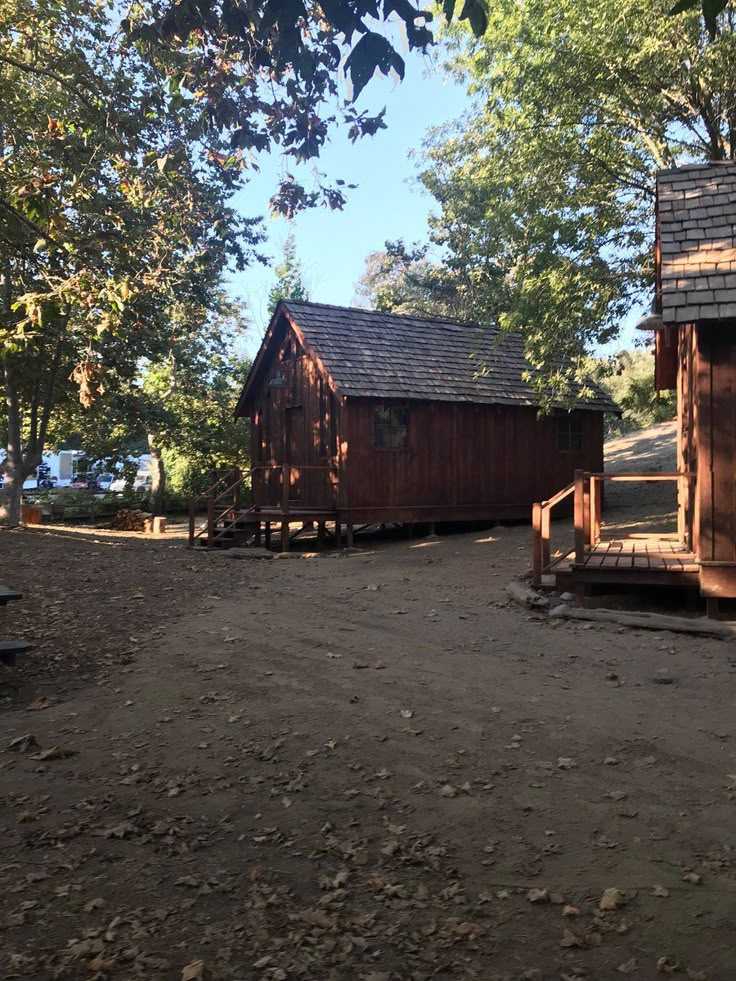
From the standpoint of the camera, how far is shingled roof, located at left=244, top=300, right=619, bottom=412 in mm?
19500

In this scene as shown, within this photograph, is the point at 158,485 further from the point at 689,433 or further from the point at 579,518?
the point at 579,518

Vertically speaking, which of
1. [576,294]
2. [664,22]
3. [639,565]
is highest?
[664,22]

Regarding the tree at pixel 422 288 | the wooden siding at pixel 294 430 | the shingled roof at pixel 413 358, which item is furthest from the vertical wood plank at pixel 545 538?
the tree at pixel 422 288

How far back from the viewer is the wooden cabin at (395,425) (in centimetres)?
1925

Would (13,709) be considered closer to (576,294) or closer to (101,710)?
(101,710)

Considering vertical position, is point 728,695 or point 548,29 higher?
point 548,29

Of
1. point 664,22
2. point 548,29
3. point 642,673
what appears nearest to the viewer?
point 642,673

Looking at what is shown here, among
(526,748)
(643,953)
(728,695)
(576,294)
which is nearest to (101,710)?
(526,748)

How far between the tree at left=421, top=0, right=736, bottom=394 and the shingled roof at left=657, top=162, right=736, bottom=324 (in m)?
5.65

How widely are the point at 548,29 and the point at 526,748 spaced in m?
16.3

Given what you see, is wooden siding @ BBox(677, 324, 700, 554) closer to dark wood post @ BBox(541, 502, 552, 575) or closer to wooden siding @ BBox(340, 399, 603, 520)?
dark wood post @ BBox(541, 502, 552, 575)

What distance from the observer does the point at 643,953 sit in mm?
3283

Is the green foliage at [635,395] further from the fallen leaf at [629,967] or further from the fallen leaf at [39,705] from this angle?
the fallen leaf at [629,967]

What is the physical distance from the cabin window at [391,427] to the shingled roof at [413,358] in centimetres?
57
